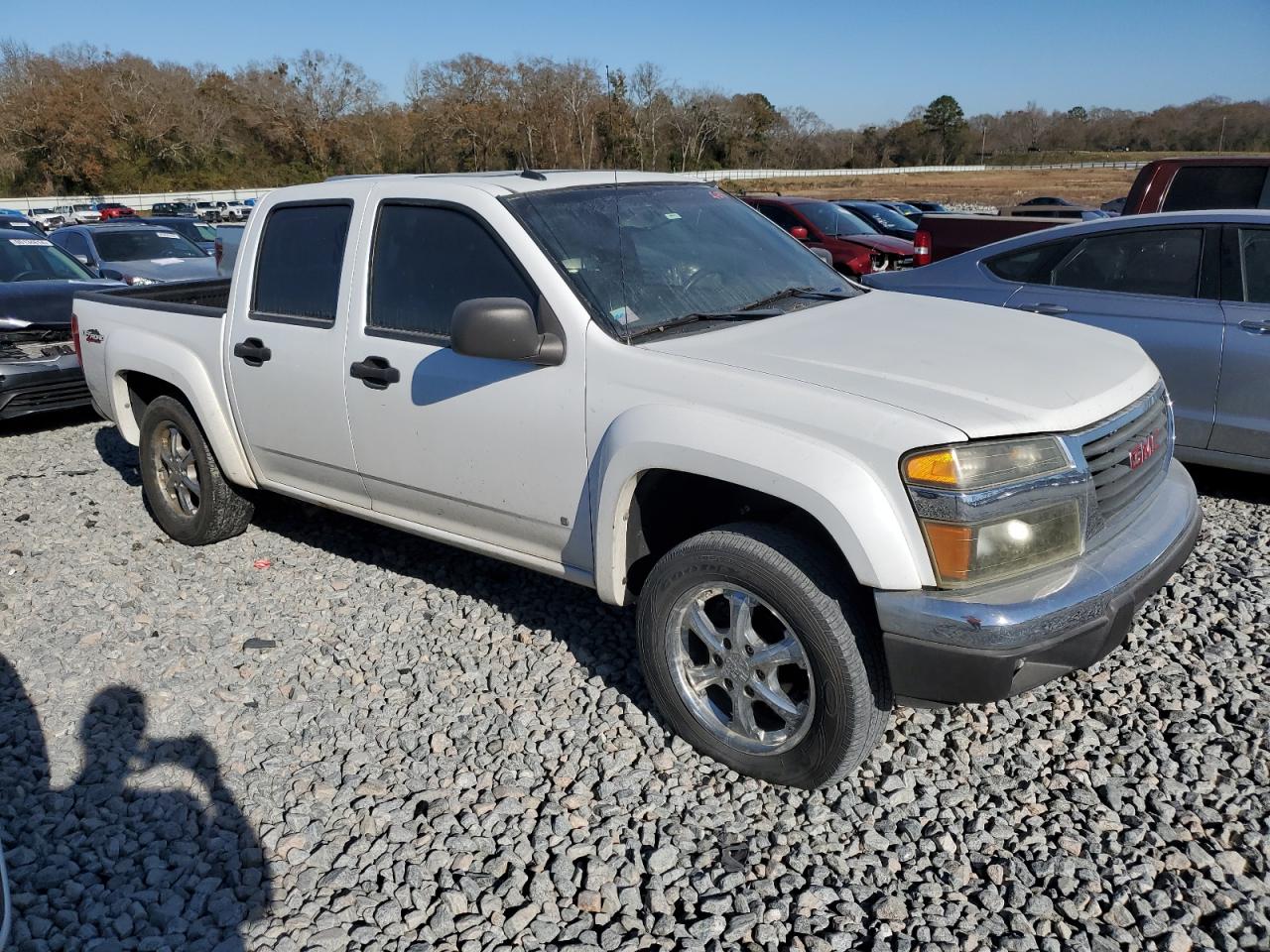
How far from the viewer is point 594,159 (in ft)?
15.7

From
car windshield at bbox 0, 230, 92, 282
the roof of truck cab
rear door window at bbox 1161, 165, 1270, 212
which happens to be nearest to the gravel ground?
the roof of truck cab

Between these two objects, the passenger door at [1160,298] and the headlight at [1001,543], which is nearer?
the headlight at [1001,543]

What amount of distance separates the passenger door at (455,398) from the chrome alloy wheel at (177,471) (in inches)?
64.9

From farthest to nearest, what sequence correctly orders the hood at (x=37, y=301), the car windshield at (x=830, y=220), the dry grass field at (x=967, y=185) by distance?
the dry grass field at (x=967, y=185), the car windshield at (x=830, y=220), the hood at (x=37, y=301)

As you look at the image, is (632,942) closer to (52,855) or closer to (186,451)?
(52,855)

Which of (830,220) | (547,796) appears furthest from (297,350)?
(830,220)

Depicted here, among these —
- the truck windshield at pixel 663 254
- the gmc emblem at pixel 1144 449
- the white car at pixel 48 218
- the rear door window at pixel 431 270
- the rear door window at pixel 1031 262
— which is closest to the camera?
the gmc emblem at pixel 1144 449

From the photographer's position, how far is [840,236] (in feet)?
51.5

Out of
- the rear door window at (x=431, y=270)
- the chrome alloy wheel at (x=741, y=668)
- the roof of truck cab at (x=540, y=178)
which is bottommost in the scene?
the chrome alloy wheel at (x=741, y=668)

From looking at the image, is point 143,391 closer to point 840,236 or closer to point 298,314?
point 298,314

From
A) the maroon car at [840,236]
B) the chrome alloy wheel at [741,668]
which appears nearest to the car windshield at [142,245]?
the maroon car at [840,236]

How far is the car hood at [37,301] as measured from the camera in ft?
25.8

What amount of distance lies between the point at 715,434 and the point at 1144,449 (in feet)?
4.83

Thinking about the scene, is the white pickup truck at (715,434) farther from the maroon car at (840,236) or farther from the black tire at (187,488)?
the maroon car at (840,236)
